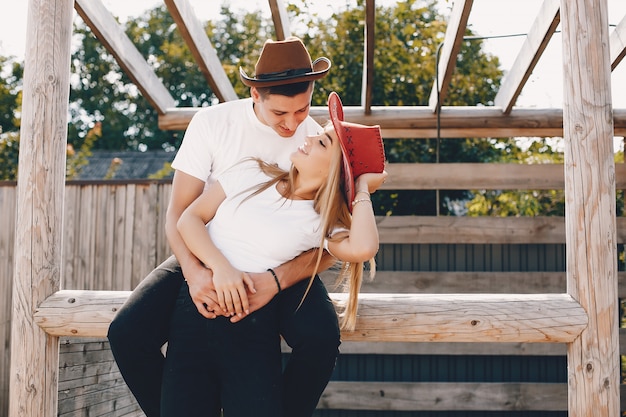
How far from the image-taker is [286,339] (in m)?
2.44

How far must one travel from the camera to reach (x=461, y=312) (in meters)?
2.88

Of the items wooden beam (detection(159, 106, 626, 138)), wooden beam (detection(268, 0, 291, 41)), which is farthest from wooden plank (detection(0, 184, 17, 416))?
wooden beam (detection(268, 0, 291, 41))

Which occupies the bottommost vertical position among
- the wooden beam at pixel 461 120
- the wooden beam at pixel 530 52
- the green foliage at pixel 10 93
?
the wooden beam at pixel 461 120

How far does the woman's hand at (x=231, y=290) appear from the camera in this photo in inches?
90.7

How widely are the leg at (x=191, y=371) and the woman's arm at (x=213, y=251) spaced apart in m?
0.11

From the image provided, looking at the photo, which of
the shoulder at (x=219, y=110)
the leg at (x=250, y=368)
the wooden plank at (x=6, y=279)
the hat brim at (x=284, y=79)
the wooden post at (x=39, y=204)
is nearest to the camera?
the leg at (x=250, y=368)

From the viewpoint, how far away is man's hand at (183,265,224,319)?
234 cm

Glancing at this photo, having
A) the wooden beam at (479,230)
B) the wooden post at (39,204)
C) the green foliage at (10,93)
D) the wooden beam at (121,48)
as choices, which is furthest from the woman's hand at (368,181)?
the green foliage at (10,93)

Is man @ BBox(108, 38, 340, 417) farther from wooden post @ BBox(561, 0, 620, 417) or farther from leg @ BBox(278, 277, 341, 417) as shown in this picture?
wooden post @ BBox(561, 0, 620, 417)

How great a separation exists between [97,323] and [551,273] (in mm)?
3172

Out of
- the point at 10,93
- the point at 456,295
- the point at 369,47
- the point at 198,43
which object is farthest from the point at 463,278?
the point at 10,93

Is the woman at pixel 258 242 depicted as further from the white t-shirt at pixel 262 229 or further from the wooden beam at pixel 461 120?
the wooden beam at pixel 461 120

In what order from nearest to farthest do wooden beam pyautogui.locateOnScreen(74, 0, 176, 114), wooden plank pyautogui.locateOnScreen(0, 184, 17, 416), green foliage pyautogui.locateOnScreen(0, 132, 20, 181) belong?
1. wooden beam pyautogui.locateOnScreen(74, 0, 176, 114)
2. wooden plank pyautogui.locateOnScreen(0, 184, 17, 416)
3. green foliage pyautogui.locateOnScreen(0, 132, 20, 181)

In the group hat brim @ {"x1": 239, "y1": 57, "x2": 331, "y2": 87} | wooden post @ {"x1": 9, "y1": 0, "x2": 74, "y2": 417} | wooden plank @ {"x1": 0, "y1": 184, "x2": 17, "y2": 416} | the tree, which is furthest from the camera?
the tree
